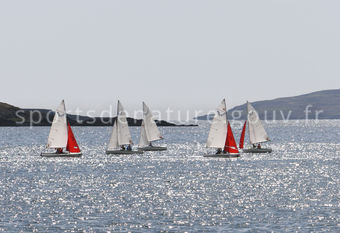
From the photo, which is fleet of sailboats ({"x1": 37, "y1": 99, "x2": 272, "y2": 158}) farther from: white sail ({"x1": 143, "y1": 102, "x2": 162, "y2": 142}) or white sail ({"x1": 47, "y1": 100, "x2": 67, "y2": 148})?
white sail ({"x1": 143, "y1": 102, "x2": 162, "y2": 142})

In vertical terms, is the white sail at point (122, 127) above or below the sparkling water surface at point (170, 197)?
above

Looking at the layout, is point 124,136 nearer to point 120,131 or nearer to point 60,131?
point 120,131

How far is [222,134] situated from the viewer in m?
105

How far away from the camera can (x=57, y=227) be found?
45.9 meters

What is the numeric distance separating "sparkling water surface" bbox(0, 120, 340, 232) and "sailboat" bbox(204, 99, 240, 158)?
4.64 meters

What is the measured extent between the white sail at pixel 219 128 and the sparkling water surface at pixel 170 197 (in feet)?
15.7

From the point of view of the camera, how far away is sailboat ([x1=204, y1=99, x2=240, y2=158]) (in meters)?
104

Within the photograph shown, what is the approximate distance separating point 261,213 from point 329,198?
1098 centimetres

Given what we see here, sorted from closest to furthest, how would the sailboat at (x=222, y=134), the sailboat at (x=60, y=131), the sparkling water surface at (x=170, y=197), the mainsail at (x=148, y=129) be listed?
the sparkling water surface at (x=170, y=197)
the sailboat at (x=222, y=134)
the sailboat at (x=60, y=131)
the mainsail at (x=148, y=129)

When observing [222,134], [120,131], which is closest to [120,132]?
[120,131]

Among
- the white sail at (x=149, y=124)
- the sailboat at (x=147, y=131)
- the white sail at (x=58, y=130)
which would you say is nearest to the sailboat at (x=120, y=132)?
the white sail at (x=58, y=130)

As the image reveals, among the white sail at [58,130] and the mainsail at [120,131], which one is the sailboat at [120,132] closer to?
the mainsail at [120,131]

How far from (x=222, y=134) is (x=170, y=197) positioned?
44831mm

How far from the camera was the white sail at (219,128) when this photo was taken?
104m
